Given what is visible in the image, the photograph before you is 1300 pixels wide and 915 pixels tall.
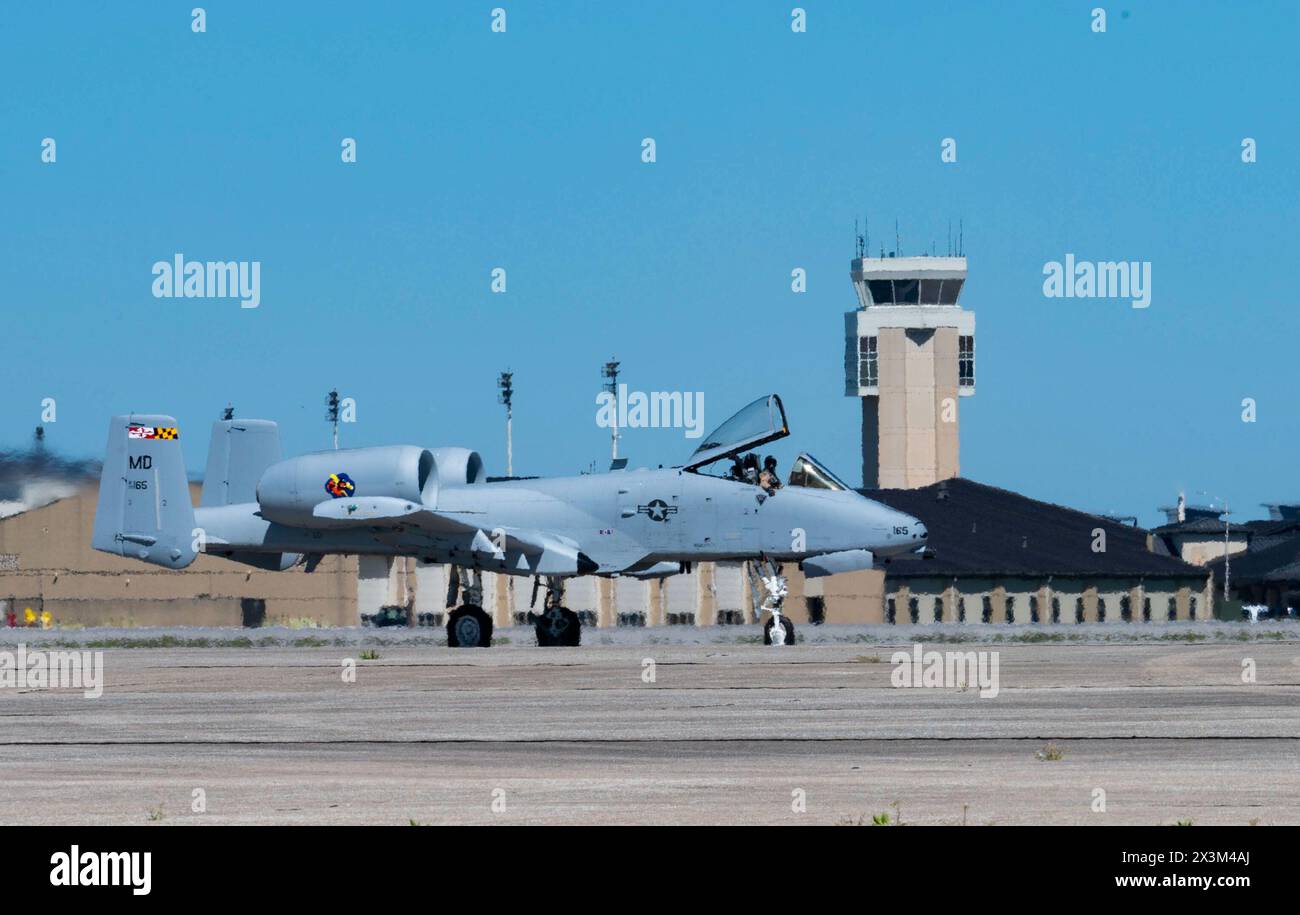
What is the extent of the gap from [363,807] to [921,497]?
98.3 m

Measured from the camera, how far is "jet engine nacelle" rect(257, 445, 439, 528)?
120 ft

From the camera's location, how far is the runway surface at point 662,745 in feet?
39.5

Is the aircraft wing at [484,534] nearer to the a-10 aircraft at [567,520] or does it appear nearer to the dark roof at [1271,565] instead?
the a-10 aircraft at [567,520]

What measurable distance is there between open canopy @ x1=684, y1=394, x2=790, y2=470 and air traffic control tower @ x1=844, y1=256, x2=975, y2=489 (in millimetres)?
128188

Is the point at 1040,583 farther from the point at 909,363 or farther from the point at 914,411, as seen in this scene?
the point at 909,363

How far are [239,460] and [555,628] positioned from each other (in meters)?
9.20

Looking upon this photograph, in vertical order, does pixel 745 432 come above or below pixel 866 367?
below

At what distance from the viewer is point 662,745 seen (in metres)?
16.5

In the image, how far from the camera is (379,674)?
2808 centimetres

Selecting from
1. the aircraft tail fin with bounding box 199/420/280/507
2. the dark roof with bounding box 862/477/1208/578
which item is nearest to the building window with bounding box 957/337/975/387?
the dark roof with bounding box 862/477/1208/578

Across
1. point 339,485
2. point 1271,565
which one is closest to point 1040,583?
Answer: point 1271,565

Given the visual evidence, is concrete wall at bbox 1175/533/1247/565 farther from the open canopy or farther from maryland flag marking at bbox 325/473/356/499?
maryland flag marking at bbox 325/473/356/499

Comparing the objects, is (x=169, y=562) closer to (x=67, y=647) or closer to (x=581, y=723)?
(x=67, y=647)
